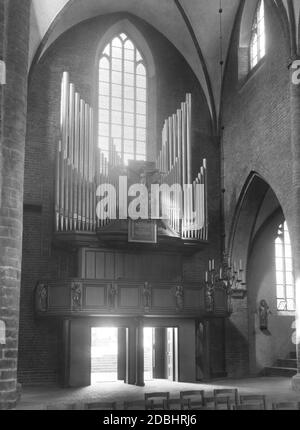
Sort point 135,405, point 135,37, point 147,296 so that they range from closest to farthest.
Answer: point 135,405 < point 147,296 < point 135,37

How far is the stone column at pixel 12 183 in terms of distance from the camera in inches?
503

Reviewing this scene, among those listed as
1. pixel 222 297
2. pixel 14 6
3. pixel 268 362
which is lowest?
pixel 268 362

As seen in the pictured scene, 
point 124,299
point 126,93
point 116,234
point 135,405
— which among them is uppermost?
point 126,93

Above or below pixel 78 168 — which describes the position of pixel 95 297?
below

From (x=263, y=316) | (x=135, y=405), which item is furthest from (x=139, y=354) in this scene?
(x=135, y=405)

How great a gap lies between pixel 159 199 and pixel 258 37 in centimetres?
624

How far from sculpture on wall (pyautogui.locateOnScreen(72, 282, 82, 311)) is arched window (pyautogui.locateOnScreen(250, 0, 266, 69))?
355 inches

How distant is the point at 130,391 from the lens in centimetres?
1725

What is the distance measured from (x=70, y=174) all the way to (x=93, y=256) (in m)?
2.68

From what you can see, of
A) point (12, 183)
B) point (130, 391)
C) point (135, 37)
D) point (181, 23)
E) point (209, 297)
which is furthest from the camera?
point (135, 37)

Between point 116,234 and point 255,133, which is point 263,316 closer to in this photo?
point 255,133

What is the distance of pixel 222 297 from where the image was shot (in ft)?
66.8
